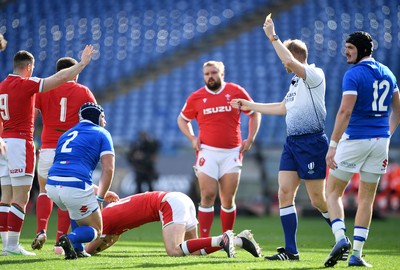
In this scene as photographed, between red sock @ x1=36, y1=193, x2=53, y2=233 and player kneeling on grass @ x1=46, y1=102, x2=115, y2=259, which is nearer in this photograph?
player kneeling on grass @ x1=46, y1=102, x2=115, y2=259

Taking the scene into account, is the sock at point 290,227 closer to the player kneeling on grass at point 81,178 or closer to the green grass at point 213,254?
the green grass at point 213,254

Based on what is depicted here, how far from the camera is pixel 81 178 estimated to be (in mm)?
7695

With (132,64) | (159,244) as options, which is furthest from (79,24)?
(159,244)

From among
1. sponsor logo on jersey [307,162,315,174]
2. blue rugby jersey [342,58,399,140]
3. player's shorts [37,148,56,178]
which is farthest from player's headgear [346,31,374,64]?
player's shorts [37,148,56,178]

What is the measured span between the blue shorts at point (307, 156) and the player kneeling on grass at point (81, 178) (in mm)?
1790

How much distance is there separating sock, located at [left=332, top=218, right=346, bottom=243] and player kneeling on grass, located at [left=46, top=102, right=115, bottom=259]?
7.12ft

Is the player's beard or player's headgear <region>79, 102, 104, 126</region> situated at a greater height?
the player's beard

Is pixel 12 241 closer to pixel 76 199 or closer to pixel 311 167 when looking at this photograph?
pixel 76 199

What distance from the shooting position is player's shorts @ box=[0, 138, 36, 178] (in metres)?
8.68

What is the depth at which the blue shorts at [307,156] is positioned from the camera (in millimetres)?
8023

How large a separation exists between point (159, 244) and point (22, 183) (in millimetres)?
2535

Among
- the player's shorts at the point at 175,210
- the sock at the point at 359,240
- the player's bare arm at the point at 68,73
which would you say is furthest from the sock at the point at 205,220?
the sock at the point at 359,240

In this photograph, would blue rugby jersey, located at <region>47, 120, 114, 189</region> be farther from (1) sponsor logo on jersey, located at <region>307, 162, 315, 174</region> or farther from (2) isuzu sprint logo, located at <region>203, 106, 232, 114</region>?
(2) isuzu sprint logo, located at <region>203, 106, 232, 114</region>

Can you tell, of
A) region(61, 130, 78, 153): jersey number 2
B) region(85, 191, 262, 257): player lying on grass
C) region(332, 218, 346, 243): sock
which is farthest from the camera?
region(85, 191, 262, 257): player lying on grass
